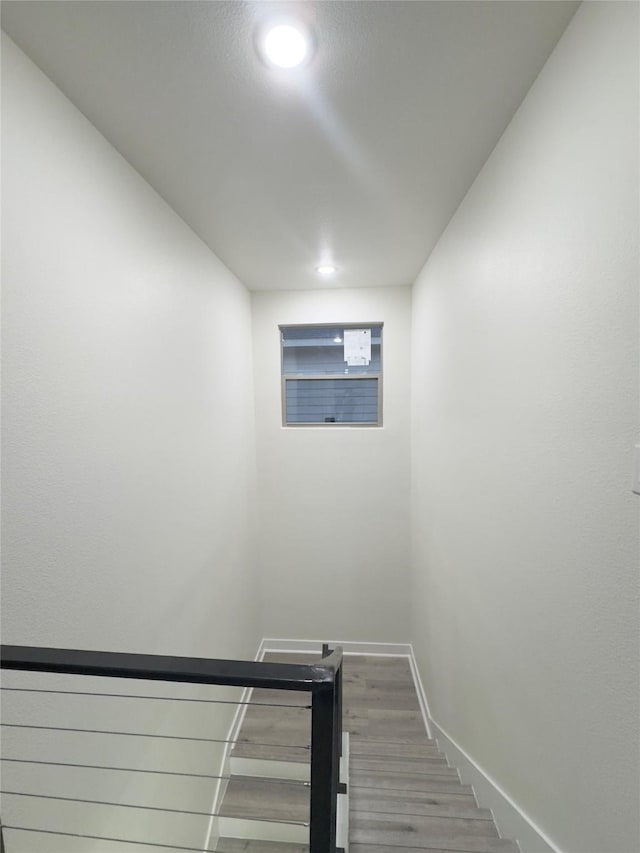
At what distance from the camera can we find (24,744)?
3.17 feet

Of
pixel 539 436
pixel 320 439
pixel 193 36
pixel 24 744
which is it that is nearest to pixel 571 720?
pixel 539 436

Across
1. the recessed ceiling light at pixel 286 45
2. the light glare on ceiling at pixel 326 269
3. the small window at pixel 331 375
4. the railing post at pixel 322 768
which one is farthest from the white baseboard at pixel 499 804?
the light glare on ceiling at pixel 326 269

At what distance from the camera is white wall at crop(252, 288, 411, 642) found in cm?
334

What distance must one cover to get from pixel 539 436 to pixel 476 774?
5.72ft

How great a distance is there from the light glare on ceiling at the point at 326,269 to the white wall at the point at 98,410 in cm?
90

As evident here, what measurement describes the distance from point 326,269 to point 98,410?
6.91ft

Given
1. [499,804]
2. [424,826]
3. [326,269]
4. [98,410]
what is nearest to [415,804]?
[424,826]

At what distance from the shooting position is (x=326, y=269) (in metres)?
2.82

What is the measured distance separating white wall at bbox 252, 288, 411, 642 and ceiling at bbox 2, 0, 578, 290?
56.6 inches

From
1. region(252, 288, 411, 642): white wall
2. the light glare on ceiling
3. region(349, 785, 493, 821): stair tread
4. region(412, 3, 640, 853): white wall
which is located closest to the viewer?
region(412, 3, 640, 853): white wall

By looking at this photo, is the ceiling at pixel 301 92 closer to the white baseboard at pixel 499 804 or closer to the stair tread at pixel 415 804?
the white baseboard at pixel 499 804

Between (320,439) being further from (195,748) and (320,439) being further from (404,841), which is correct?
(404,841)

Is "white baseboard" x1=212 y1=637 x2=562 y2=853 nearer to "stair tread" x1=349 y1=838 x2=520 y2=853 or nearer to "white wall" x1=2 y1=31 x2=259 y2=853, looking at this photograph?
"stair tread" x1=349 y1=838 x2=520 y2=853

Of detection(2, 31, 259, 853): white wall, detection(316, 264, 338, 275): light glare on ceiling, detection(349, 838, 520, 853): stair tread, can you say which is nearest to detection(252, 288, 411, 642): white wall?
detection(316, 264, 338, 275): light glare on ceiling
